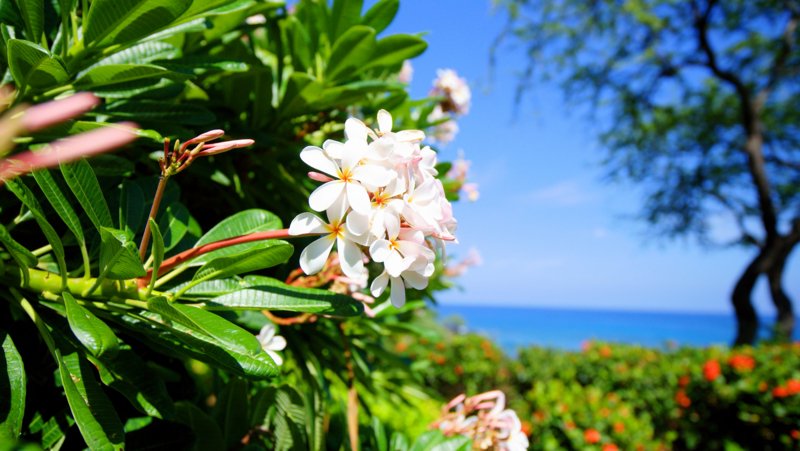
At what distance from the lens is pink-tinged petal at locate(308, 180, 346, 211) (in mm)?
Result: 604

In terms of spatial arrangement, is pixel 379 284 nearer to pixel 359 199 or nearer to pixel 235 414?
pixel 359 199

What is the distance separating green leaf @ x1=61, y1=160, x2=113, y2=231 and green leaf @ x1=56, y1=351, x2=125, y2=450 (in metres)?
0.17

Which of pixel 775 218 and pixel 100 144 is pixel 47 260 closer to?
pixel 100 144

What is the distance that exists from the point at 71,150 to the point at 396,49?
962 millimetres

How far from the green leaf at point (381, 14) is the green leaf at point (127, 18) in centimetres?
54

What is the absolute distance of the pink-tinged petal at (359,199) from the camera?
0.59 meters

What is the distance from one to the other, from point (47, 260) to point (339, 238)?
467mm

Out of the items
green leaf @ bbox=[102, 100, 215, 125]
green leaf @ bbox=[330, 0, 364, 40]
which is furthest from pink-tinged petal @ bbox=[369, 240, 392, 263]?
green leaf @ bbox=[330, 0, 364, 40]

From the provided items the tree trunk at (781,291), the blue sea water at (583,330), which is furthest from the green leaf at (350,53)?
the tree trunk at (781,291)

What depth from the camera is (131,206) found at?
0.75 metres

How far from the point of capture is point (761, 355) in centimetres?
459

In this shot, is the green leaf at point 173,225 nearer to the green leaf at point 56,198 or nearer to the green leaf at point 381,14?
the green leaf at point 56,198

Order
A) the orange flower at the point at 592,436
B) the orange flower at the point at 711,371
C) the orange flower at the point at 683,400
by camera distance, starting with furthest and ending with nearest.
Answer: the orange flower at the point at 683,400, the orange flower at the point at 711,371, the orange flower at the point at 592,436

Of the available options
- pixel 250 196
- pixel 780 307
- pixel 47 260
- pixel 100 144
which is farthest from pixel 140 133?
pixel 780 307
